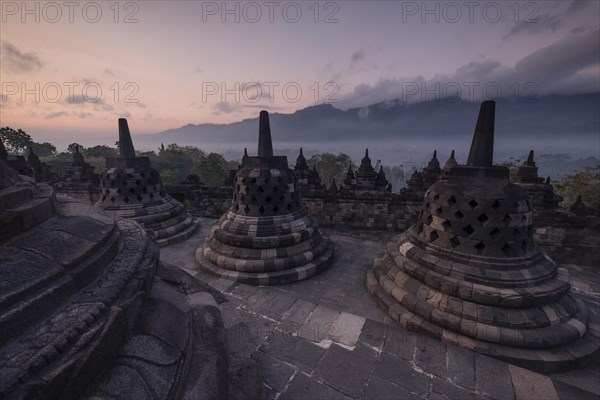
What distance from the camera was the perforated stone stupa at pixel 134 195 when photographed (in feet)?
32.3

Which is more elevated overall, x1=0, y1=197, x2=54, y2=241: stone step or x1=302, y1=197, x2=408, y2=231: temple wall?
x1=0, y1=197, x2=54, y2=241: stone step

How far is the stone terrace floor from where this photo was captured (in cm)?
381

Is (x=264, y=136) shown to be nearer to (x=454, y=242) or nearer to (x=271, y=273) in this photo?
(x=271, y=273)

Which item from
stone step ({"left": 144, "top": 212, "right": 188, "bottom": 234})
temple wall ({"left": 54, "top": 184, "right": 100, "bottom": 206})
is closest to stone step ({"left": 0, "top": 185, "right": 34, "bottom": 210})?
stone step ({"left": 144, "top": 212, "right": 188, "bottom": 234})

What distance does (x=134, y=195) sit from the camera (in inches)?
400

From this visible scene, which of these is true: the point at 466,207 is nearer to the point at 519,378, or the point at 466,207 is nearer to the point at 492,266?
the point at 492,266

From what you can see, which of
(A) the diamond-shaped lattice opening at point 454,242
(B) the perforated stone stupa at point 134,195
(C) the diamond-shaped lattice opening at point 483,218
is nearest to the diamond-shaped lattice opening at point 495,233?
(C) the diamond-shaped lattice opening at point 483,218

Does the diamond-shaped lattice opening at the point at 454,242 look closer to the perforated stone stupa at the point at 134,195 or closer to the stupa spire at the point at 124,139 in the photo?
the perforated stone stupa at the point at 134,195

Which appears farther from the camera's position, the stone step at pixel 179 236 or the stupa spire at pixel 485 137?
the stone step at pixel 179 236

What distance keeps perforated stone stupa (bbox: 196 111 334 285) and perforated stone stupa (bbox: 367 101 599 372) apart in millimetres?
2392

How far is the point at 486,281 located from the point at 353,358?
9.79 feet

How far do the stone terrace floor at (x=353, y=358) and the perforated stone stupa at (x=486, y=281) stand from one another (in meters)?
0.31

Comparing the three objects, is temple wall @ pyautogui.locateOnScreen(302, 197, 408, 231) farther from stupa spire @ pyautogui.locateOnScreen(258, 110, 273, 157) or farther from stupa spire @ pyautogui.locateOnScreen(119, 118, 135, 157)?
stupa spire @ pyautogui.locateOnScreen(119, 118, 135, 157)

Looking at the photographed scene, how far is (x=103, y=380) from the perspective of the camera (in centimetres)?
202
